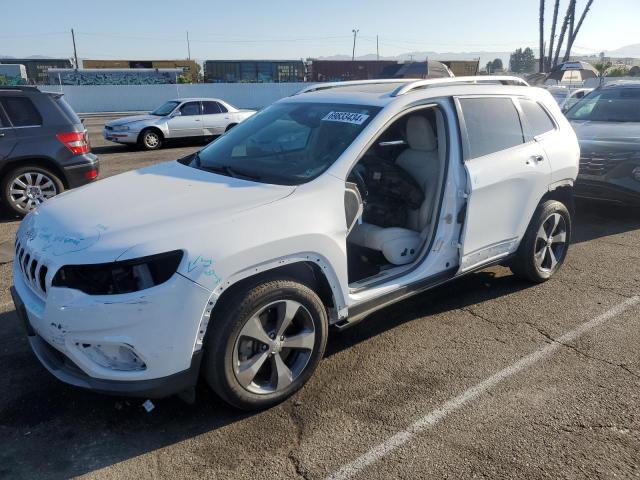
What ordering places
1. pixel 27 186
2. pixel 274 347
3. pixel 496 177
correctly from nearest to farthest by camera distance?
pixel 274 347
pixel 496 177
pixel 27 186

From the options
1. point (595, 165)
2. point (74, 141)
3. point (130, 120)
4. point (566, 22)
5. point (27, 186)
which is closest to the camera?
point (595, 165)

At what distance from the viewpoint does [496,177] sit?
401cm

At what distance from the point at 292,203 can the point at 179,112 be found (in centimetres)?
1390

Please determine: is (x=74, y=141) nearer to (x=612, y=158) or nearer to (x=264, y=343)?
(x=264, y=343)

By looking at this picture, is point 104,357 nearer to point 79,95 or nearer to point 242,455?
point 242,455

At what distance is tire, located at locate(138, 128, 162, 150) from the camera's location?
15.0 meters

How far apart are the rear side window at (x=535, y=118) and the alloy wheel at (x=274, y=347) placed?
2708 millimetres

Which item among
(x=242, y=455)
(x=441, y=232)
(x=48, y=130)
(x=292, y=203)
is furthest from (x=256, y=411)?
(x=48, y=130)

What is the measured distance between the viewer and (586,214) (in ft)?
24.3

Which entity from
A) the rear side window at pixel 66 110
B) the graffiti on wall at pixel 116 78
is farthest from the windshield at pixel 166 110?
the graffiti on wall at pixel 116 78

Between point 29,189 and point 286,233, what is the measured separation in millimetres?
5872

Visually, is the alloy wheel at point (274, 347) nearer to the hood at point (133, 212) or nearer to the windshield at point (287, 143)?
the hood at point (133, 212)

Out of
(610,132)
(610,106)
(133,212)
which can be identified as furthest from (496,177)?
(610,106)

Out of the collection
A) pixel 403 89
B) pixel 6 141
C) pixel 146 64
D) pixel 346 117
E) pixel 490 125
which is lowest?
pixel 6 141
